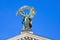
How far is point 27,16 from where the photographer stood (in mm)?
39969

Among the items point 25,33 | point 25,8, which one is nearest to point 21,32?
point 25,33

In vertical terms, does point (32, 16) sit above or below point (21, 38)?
above

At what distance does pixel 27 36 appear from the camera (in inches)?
1517

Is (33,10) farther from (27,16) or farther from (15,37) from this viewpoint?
(15,37)

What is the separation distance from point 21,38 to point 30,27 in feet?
6.46

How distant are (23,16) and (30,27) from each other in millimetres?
1579

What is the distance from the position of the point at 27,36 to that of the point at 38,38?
1299 mm

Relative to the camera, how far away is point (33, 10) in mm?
39969

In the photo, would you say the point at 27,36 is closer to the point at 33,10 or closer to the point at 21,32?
the point at 21,32

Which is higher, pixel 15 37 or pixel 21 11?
pixel 21 11

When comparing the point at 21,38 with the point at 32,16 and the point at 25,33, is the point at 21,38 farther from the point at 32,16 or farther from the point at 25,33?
the point at 32,16

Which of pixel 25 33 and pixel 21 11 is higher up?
pixel 21 11

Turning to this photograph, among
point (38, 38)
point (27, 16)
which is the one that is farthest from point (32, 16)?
point (38, 38)

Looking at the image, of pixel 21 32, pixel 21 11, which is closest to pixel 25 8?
pixel 21 11
